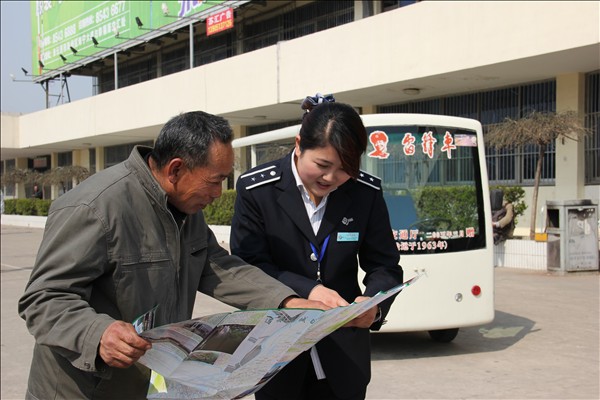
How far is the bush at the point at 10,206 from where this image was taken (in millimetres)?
35031

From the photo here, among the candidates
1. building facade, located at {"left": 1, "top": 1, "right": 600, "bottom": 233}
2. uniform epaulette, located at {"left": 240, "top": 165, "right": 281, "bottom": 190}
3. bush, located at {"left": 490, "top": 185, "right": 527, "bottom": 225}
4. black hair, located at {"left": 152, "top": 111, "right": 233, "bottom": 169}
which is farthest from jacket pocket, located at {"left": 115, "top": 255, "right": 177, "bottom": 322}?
bush, located at {"left": 490, "top": 185, "right": 527, "bottom": 225}

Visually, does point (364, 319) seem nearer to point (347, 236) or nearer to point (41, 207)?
point (347, 236)

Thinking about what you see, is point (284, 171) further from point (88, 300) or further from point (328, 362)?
point (88, 300)

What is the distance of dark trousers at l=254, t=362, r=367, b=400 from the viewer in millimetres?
2523

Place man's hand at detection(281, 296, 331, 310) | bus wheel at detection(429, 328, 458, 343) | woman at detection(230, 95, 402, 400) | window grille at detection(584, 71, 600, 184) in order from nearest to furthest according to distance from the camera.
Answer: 1. man's hand at detection(281, 296, 331, 310)
2. woman at detection(230, 95, 402, 400)
3. bus wheel at detection(429, 328, 458, 343)
4. window grille at detection(584, 71, 600, 184)

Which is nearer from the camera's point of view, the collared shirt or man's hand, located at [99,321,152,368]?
man's hand, located at [99,321,152,368]

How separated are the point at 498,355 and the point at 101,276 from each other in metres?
5.20

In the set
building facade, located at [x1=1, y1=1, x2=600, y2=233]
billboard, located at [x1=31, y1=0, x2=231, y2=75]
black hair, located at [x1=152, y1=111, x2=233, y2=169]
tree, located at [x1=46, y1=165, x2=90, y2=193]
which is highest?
billboard, located at [x1=31, y1=0, x2=231, y2=75]

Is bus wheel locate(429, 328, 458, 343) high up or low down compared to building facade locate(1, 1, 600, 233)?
down

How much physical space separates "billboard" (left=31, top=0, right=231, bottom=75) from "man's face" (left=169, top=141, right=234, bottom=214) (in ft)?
68.9

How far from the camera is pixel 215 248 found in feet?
8.22

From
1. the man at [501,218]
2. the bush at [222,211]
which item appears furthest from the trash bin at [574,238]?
the bush at [222,211]

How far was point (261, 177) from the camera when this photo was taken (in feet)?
8.70

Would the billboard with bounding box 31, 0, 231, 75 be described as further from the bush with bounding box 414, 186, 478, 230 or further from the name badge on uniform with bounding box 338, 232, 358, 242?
the name badge on uniform with bounding box 338, 232, 358, 242
